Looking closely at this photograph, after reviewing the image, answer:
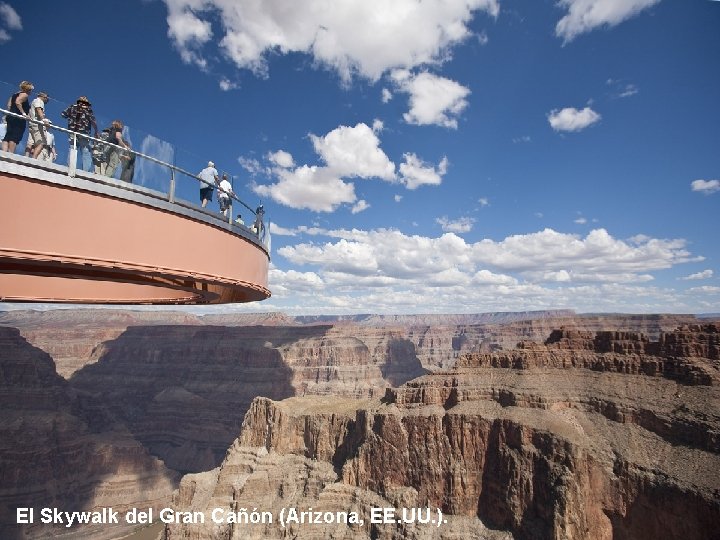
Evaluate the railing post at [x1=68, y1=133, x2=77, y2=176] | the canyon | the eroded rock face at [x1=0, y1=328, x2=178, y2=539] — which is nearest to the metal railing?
the railing post at [x1=68, y1=133, x2=77, y2=176]

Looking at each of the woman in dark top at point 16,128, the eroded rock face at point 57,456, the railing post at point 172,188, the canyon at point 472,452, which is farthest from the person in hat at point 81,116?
the eroded rock face at point 57,456

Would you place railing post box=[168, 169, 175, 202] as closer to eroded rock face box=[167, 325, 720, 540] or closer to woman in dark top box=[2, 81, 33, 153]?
woman in dark top box=[2, 81, 33, 153]

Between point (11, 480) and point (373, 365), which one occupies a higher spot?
point (373, 365)

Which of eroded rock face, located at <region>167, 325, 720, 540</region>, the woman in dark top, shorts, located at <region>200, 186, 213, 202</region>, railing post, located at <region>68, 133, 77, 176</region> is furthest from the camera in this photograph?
eroded rock face, located at <region>167, 325, 720, 540</region>

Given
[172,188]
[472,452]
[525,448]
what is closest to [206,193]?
[172,188]

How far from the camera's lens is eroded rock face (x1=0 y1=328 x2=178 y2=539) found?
6481cm

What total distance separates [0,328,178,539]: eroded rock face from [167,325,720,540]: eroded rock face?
34.2 metres

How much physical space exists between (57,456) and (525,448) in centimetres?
7595

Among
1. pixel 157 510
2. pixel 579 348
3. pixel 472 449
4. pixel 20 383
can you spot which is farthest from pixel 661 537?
pixel 20 383

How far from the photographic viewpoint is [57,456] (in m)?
→ 71.1

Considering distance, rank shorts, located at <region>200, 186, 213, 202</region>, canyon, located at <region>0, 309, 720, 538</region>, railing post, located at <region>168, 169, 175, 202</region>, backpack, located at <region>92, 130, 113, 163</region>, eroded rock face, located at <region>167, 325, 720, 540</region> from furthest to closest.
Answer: canyon, located at <region>0, 309, 720, 538</region> < eroded rock face, located at <region>167, 325, 720, 540</region> < shorts, located at <region>200, 186, 213, 202</region> < railing post, located at <region>168, 169, 175, 202</region> < backpack, located at <region>92, 130, 113, 163</region>

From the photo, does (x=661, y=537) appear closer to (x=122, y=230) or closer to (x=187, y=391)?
(x=122, y=230)

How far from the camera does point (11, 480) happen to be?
64.9 meters

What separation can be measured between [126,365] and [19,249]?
140 metres
